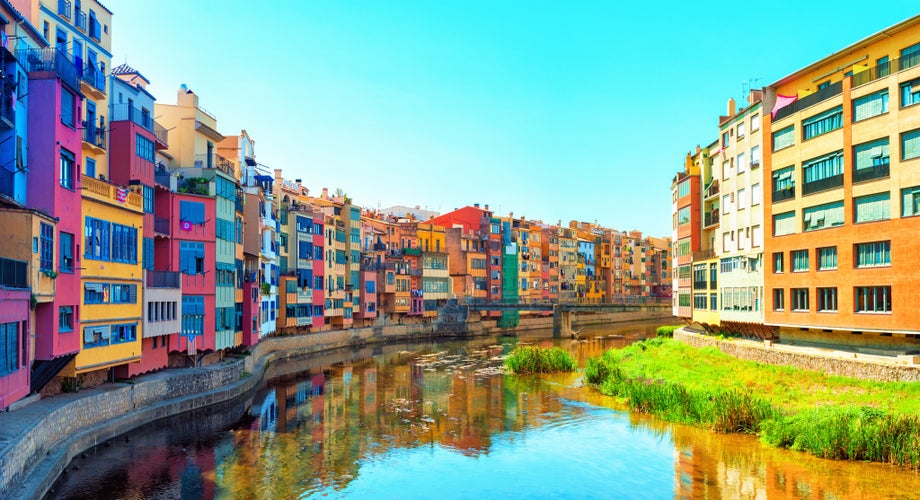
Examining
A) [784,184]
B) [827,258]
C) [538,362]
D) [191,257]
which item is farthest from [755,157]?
[191,257]

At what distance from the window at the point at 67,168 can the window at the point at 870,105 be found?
122 feet

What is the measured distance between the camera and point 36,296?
89.9ft

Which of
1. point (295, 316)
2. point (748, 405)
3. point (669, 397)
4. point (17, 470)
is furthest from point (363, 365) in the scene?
point (17, 470)

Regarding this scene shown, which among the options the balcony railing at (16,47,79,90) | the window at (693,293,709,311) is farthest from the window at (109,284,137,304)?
the window at (693,293,709,311)

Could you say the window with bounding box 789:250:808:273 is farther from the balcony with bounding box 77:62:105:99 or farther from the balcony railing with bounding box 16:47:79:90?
the balcony with bounding box 77:62:105:99

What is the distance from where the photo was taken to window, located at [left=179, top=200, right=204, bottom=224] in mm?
43156

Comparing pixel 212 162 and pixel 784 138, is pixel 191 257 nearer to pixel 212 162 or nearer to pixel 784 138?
pixel 212 162

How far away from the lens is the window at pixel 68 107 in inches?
1204

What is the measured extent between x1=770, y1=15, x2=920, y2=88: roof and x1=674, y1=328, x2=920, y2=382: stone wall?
16.4 metres

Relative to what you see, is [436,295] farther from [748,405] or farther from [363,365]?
[748,405]

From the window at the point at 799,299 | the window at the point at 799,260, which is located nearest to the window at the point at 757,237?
the window at the point at 799,260

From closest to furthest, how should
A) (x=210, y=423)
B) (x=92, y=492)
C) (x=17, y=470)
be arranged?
1. (x=17, y=470)
2. (x=92, y=492)
3. (x=210, y=423)

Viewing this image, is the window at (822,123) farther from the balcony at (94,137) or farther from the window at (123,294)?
the balcony at (94,137)

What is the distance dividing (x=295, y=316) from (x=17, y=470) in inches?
1899
